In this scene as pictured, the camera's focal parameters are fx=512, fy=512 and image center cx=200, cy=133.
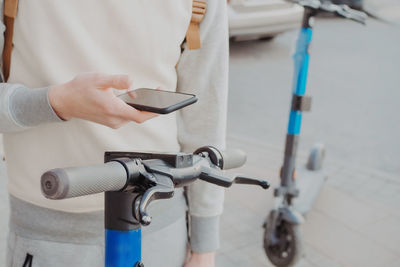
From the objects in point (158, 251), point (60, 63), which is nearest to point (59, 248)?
point (158, 251)

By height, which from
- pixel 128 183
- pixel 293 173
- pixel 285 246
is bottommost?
pixel 285 246

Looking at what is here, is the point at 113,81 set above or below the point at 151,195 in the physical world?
above

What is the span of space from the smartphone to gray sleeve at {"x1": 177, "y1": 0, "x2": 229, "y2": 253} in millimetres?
369

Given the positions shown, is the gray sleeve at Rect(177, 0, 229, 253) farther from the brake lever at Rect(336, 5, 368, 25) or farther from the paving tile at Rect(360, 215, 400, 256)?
the paving tile at Rect(360, 215, 400, 256)

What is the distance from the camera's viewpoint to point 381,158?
525cm

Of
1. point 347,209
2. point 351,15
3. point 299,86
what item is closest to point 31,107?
point 299,86

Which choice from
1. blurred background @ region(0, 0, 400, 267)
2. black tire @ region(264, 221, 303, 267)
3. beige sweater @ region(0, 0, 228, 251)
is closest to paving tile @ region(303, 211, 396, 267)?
blurred background @ region(0, 0, 400, 267)

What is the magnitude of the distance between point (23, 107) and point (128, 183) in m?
0.35

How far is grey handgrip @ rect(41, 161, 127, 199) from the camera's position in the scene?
2.44 ft

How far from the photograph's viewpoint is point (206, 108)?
1.43 metres

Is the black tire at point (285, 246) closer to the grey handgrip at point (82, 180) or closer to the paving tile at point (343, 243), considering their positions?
the paving tile at point (343, 243)

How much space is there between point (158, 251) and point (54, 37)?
584 mm

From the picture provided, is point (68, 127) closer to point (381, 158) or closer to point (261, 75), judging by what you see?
point (381, 158)

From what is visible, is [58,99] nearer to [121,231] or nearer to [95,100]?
[95,100]
